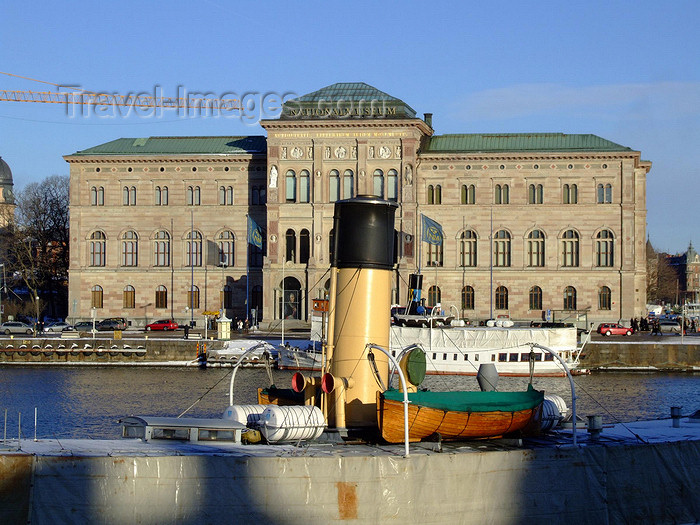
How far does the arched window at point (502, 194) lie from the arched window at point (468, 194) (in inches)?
82.8

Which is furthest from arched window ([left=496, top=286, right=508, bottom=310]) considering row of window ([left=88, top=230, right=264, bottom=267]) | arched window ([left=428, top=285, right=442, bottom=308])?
row of window ([left=88, top=230, right=264, bottom=267])

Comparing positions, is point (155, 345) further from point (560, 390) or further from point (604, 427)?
point (604, 427)

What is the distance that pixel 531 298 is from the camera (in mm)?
101375

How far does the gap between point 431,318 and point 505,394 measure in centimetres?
4694

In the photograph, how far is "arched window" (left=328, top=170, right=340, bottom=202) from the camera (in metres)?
99.4

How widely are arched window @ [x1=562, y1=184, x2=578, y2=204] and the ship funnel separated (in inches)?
3182

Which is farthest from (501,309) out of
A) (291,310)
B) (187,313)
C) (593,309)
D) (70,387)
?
(70,387)

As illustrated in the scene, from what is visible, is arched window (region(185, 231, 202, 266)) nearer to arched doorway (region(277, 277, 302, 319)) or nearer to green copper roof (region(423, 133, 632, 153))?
arched doorway (region(277, 277, 302, 319))

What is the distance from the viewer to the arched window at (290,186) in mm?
100500

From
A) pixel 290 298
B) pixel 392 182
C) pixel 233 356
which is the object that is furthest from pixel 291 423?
pixel 290 298

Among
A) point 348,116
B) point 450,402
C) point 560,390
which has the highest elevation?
point 348,116

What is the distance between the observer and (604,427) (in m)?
24.5

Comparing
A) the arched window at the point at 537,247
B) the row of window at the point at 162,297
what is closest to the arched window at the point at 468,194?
Answer: the arched window at the point at 537,247

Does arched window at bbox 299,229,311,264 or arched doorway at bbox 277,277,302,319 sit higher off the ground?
arched window at bbox 299,229,311,264
